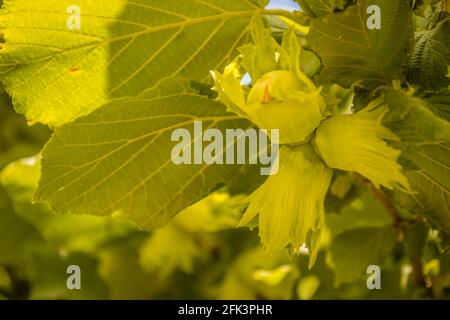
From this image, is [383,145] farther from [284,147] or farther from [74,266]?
[74,266]

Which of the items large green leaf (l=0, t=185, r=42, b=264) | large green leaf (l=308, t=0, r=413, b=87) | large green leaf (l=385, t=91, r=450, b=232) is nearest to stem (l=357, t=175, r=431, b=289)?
large green leaf (l=385, t=91, r=450, b=232)

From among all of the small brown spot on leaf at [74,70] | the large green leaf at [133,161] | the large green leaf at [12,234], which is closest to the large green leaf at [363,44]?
the large green leaf at [133,161]

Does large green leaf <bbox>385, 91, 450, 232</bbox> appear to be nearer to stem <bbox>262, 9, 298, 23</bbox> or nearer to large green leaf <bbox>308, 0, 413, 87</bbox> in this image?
large green leaf <bbox>308, 0, 413, 87</bbox>

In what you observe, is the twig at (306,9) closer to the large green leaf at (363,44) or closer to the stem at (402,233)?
the large green leaf at (363,44)

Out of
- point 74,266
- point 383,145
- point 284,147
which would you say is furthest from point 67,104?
point 74,266

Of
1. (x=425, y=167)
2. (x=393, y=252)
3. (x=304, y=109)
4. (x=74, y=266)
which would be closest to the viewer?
(x=304, y=109)

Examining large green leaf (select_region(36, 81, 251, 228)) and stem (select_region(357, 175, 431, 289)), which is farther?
stem (select_region(357, 175, 431, 289))
